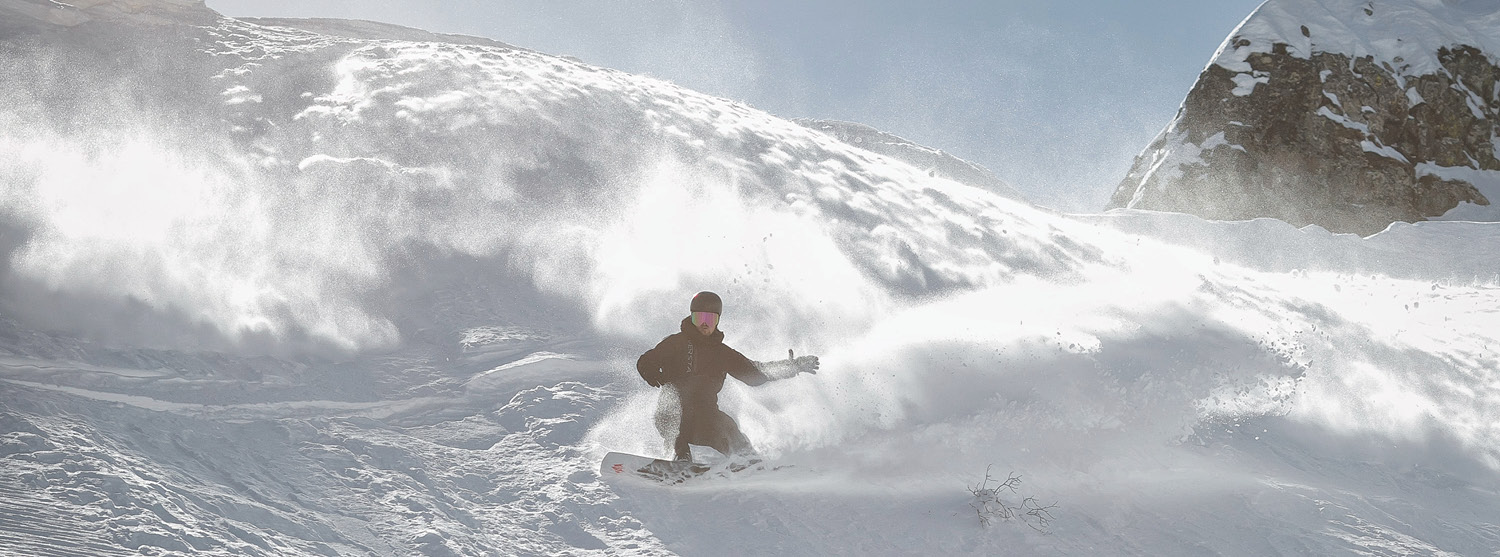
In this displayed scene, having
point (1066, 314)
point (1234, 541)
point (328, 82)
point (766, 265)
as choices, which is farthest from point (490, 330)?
point (328, 82)

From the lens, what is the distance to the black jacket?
6.05 meters

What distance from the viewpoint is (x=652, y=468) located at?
5.39m

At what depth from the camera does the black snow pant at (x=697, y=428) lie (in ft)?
19.3

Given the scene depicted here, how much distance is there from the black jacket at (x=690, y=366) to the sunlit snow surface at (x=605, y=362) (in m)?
0.51

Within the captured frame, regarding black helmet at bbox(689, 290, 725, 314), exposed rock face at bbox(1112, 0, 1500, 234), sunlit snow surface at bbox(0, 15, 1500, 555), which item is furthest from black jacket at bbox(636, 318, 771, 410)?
exposed rock face at bbox(1112, 0, 1500, 234)

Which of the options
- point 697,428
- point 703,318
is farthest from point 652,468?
point 703,318

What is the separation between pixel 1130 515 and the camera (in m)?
5.34

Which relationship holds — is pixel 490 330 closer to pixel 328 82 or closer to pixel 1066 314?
pixel 1066 314

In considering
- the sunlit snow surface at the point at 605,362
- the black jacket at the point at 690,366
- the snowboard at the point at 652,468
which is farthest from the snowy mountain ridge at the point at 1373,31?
the snowboard at the point at 652,468

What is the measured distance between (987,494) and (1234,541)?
1412 mm

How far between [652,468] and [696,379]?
0.87 meters

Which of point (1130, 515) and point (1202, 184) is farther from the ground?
point (1202, 184)

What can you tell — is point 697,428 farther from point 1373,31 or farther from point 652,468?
point 1373,31

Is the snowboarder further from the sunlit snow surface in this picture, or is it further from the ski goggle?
the sunlit snow surface
